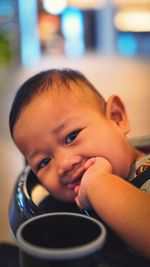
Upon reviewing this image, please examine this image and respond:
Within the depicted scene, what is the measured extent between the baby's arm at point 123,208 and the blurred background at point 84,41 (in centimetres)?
183

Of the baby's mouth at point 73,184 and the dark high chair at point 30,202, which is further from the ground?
the baby's mouth at point 73,184

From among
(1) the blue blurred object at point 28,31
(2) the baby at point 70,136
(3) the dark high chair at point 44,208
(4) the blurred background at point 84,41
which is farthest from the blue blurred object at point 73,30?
(2) the baby at point 70,136

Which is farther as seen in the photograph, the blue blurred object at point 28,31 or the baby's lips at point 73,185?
the blue blurred object at point 28,31

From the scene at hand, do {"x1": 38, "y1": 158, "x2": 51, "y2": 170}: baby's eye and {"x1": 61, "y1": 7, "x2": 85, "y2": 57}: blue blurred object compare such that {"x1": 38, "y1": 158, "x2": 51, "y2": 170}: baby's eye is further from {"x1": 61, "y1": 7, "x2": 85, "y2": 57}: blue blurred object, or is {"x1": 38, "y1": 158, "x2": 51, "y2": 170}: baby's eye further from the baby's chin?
{"x1": 61, "y1": 7, "x2": 85, "y2": 57}: blue blurred object

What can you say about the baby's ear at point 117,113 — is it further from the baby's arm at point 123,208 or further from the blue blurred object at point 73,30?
the blue blurred object at point 73,30

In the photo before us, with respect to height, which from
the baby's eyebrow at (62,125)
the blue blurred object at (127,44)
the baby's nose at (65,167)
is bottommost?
the blue blurred object at (127,44)

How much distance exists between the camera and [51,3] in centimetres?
324

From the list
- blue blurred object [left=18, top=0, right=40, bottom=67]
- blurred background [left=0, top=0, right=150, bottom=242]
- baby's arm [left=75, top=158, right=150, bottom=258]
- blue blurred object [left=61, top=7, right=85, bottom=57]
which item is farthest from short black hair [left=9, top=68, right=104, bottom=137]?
blue blurred object [left=61, top=7, right=85, bottom=57]

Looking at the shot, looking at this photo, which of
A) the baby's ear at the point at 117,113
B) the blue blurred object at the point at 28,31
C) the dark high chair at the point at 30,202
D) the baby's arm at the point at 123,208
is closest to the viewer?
the baby's arm at the point at 123,208

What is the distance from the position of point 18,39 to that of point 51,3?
44 cm

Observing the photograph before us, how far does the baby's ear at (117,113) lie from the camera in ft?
2.45

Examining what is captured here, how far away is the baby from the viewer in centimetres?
63

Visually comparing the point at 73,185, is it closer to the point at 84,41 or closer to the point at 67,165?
the point at 67,165

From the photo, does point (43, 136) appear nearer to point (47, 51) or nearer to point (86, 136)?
point (86, 136)
